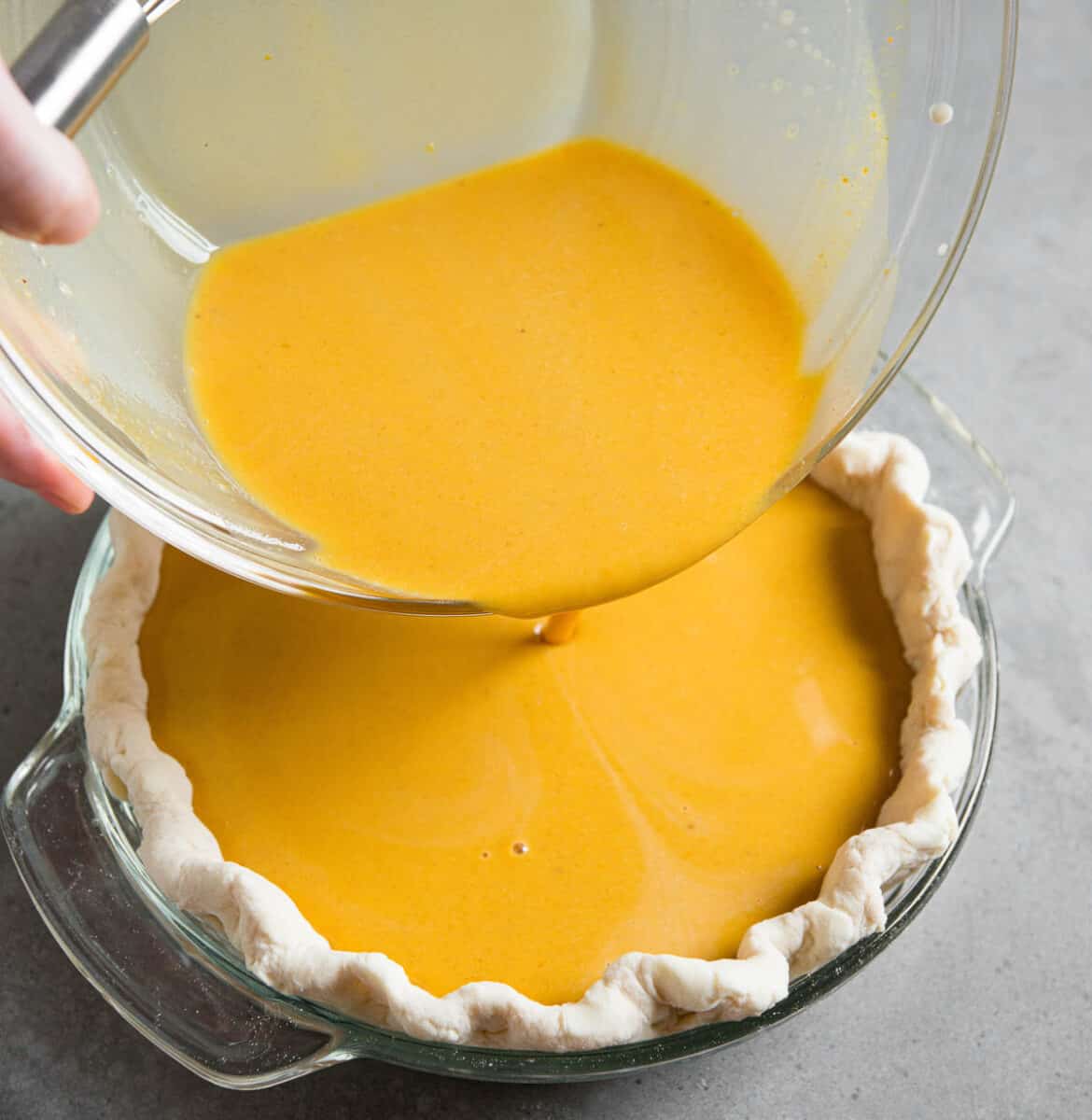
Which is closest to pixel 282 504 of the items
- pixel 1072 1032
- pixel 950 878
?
pixel 950 878

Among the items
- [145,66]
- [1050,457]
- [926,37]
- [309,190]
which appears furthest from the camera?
[1050,457]

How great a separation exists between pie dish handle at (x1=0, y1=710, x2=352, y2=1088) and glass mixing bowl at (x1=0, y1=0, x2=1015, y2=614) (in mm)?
424

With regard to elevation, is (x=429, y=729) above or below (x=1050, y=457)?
above

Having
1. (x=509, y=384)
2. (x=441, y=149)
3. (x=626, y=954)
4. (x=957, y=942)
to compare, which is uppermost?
(x=441, y=149)

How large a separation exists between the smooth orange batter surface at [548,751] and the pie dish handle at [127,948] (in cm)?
10

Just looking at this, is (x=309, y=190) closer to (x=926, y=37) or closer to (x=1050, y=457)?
(x=926, y=37)

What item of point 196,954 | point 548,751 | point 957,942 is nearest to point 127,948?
point 196,954

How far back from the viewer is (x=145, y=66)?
140cm

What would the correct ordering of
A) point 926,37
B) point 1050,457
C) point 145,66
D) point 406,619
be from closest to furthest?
point 926,37
point 145,66
point 406,619
point 1050,457

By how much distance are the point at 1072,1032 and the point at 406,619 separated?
928 millimetres

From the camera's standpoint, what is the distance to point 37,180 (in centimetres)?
85

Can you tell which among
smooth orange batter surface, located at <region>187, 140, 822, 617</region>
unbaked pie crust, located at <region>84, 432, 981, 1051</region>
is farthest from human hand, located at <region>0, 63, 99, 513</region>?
unbaked pie crust, located at <region>84, 432, 981, 1051</region>

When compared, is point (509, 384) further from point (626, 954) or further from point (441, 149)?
point (626, 954)

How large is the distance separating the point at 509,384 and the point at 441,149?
0.37 meters
